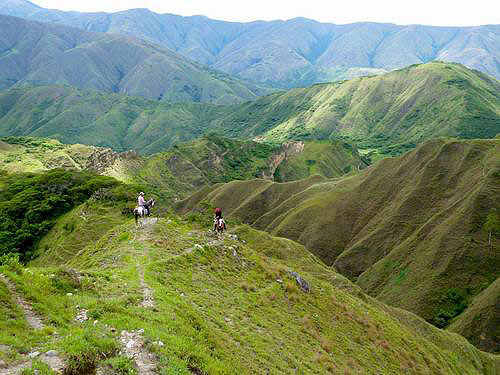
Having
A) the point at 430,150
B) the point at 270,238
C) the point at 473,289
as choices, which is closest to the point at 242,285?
the point at 270,238

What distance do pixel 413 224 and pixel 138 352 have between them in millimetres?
126274

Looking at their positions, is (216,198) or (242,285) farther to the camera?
(216,198)

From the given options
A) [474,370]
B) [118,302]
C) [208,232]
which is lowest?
[474,370]

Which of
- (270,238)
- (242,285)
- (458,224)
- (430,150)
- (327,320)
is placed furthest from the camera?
(430,150)

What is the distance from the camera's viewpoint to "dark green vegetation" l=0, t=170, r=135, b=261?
304 feet

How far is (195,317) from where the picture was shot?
27.1 metres

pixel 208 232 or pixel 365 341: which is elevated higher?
pixel 208 232

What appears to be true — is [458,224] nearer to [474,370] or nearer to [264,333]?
[474,370]

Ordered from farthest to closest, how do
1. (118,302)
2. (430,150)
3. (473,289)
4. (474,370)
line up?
(430,150), (473,289), (474,370), (118,302)

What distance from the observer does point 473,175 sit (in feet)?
442

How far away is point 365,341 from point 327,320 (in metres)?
4.92

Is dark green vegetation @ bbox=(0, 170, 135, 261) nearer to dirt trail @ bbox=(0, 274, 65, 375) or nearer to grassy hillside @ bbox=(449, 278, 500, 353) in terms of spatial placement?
dirt trail @ bbox=(0, 274, 65, 375)

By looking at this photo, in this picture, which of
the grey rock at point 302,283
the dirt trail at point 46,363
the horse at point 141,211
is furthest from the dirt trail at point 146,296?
the grey rock at point 302,283

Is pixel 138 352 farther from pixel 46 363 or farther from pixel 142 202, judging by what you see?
pixel 142 202
